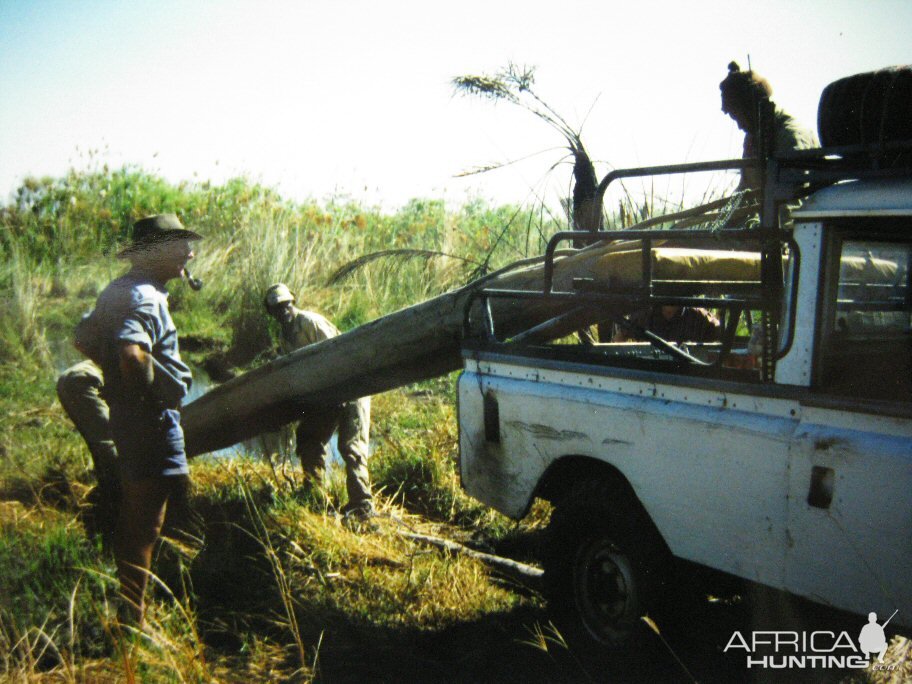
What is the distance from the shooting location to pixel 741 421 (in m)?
2.99

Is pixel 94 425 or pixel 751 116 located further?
pixel 94 425

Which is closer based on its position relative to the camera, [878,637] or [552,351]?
[878,637]

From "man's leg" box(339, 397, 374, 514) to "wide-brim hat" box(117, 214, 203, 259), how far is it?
84.0 inches

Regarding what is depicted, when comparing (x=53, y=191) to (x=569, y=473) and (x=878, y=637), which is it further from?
(x=878, y=637)

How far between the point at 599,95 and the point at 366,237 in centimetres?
868

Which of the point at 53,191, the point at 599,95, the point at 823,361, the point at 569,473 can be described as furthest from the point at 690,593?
the point at 53,191

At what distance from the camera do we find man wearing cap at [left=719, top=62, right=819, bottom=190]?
4.27 meters

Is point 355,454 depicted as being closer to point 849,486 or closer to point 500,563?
point 500,563

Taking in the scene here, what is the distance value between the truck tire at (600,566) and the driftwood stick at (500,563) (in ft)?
1.66

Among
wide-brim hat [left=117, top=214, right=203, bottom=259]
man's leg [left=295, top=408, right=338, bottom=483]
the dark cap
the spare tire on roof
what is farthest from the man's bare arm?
the dark cap

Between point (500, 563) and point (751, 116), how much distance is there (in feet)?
8.89

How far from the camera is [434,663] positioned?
3.85m

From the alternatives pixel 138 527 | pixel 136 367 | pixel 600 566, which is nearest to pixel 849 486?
pixel 600 566

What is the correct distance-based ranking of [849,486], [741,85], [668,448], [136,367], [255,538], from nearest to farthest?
[849,486] < [668,448] < [136,367] < [741,85] < [255,538]
